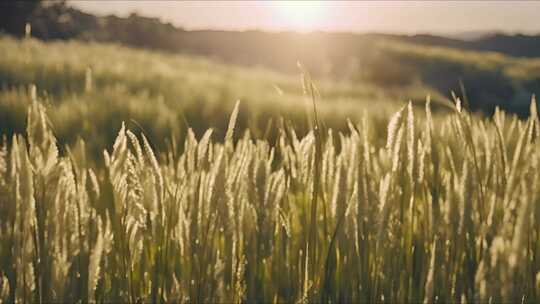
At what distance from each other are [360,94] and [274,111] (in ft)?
13.9

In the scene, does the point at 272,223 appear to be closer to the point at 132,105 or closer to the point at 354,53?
the point at 132,105

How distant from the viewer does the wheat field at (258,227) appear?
66 centimetres

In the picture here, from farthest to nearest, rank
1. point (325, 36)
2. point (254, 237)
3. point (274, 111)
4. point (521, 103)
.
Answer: point (325, 36) → point (521, 103) → point (274, 111) → point (254, 237)

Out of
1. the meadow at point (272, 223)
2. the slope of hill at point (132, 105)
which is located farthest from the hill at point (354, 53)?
the meadow at point (272, 223)

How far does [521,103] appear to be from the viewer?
12.3m

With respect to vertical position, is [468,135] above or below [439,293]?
above

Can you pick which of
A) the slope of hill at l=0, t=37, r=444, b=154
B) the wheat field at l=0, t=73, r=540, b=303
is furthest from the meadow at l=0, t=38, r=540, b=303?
the slope of hill at l=0, t=37, r=444, b=154

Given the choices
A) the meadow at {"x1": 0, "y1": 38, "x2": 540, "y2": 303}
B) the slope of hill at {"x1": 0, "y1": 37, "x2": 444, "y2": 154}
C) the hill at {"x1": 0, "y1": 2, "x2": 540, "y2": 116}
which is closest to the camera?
the meadow at {"x1": 0, "y1": 38, "x2": 540, "y2": 303}

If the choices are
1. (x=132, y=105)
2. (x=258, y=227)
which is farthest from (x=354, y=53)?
(x=258, y=227)

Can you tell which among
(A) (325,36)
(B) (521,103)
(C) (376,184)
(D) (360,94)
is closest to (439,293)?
(C) (376,184)

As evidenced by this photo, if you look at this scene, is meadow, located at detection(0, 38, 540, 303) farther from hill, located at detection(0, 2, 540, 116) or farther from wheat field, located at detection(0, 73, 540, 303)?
hill, located at detection(0, 2, 540, 116)

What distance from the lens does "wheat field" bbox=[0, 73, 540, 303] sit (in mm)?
660

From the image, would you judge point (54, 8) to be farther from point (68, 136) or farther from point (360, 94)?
point (68, 136)

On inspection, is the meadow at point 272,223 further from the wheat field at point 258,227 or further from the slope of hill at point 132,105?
the slope of hill at point 132,105
